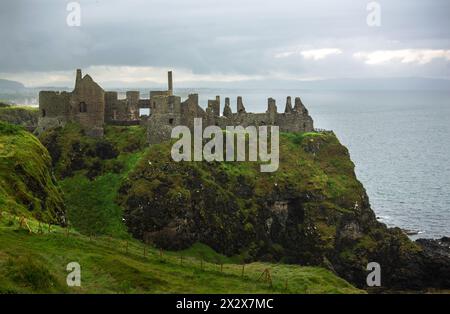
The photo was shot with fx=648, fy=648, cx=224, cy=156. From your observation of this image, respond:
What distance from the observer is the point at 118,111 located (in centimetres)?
A: 9644

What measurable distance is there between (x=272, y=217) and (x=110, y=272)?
151 ft

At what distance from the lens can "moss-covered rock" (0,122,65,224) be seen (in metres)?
58.8

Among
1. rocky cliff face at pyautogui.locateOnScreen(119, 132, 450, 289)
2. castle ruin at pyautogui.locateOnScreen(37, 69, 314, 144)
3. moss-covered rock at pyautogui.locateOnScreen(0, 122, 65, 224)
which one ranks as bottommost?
rocky cliff face at pyautogui.locateOnScreen(119, 132, 450, 289)

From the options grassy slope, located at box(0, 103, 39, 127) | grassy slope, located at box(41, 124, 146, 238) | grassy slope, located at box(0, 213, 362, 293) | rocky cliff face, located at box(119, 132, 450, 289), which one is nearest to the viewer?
grassy slope, located at box(0, 213, 362, 293)

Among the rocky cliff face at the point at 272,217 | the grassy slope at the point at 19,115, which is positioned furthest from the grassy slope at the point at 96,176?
the grassy slope at the point at 19,115

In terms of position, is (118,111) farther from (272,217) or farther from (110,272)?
(110,272)

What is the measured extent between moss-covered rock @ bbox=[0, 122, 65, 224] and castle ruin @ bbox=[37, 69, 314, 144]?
1883cm

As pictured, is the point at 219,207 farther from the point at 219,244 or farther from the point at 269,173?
the point at 269,173

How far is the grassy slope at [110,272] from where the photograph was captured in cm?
3772

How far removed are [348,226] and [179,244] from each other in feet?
84.3

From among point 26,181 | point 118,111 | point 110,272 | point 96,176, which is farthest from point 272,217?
point 110,272

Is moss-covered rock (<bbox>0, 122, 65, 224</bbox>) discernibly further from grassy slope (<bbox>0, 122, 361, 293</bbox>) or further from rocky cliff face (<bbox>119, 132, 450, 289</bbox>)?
rocky cliff face (<bbox>119, 132, 450, 289</bbox>)

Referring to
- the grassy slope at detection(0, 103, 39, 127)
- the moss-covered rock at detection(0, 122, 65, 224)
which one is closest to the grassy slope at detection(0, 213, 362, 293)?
the moss-covered rock at detection(0, 122, 65, 224)
